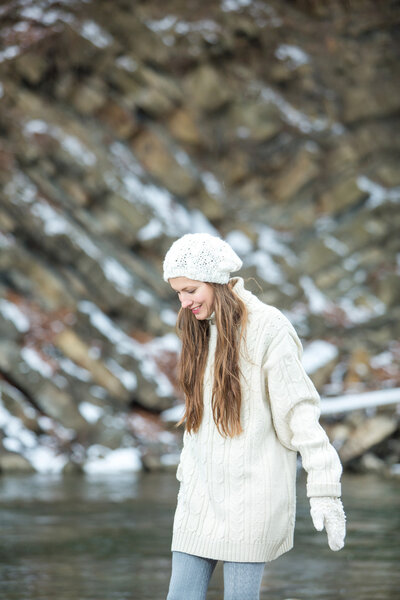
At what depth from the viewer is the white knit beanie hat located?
365cm

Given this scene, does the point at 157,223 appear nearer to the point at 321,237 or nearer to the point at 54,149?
the point at 54,149

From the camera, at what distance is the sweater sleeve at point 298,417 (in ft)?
11.2

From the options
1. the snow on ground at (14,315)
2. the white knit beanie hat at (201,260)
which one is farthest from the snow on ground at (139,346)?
the white knit beanie hat at (201,260)

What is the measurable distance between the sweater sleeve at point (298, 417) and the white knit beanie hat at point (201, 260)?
0.33 meters

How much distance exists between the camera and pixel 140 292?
21969 millimetres

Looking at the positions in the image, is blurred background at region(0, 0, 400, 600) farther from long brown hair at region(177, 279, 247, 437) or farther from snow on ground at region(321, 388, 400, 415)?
long brown hair at region(177, 279, 247, 437)

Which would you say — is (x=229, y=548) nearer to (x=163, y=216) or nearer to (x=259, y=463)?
(x=259, y=463)

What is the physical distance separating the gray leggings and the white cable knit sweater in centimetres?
4

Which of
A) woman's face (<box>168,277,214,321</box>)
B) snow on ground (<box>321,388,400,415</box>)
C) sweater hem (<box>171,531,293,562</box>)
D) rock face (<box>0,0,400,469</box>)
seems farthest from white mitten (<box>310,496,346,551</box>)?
snow on ground (<box>321,388,400,415</box>)

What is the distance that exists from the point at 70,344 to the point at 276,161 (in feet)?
33.0

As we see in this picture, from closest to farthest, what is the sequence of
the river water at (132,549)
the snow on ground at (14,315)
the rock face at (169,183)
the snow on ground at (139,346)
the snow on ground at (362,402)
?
the river water at (132,549), the snow on ground at (362,402), the snow on ground at (14,315), the rock face at (169,183), the snow on ground at (139,346)

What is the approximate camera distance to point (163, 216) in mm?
24328

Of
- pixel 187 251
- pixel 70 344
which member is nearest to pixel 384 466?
pixel 70 344

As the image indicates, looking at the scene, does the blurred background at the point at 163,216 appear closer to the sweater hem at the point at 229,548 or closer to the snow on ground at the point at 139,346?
the snow on ground at the point at 139,346
